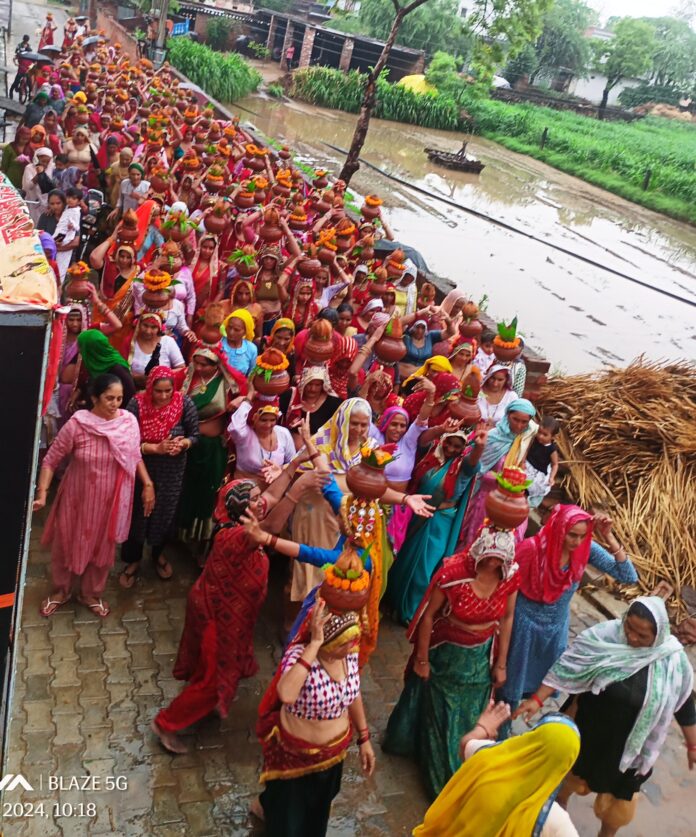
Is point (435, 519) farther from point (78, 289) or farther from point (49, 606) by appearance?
point (78, 289)

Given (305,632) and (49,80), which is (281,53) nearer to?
(49,80)

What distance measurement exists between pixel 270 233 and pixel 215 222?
498 mm

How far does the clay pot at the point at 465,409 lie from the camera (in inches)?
185

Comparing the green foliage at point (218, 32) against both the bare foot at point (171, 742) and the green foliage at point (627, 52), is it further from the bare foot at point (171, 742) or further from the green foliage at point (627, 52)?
the bare foot at point (171, 742)

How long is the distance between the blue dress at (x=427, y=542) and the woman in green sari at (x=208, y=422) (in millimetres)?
1196

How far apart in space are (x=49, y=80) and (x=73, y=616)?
39.0 feet

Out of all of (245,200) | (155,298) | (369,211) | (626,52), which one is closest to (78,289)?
(155,298)

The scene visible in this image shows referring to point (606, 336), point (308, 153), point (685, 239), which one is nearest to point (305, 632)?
point (606, 336)

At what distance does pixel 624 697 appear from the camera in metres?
3.54

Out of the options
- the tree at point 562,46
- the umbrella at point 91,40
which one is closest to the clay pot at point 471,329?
the umbrella at point 91,40

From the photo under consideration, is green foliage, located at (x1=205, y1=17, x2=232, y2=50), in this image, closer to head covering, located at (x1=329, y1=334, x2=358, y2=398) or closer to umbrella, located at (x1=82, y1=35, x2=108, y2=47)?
umbrella, located at (x1=82, y1=35, x2=108, y2=47)

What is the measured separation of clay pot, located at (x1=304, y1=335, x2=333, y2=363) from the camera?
5.05m

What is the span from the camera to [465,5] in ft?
228

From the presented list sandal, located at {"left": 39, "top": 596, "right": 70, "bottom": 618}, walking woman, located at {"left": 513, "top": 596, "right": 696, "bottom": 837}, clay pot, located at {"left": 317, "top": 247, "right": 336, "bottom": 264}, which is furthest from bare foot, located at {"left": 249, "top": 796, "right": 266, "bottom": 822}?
clay pot, located at {"left": 317, "top": 247, "right": 336, "bottom": 264}
